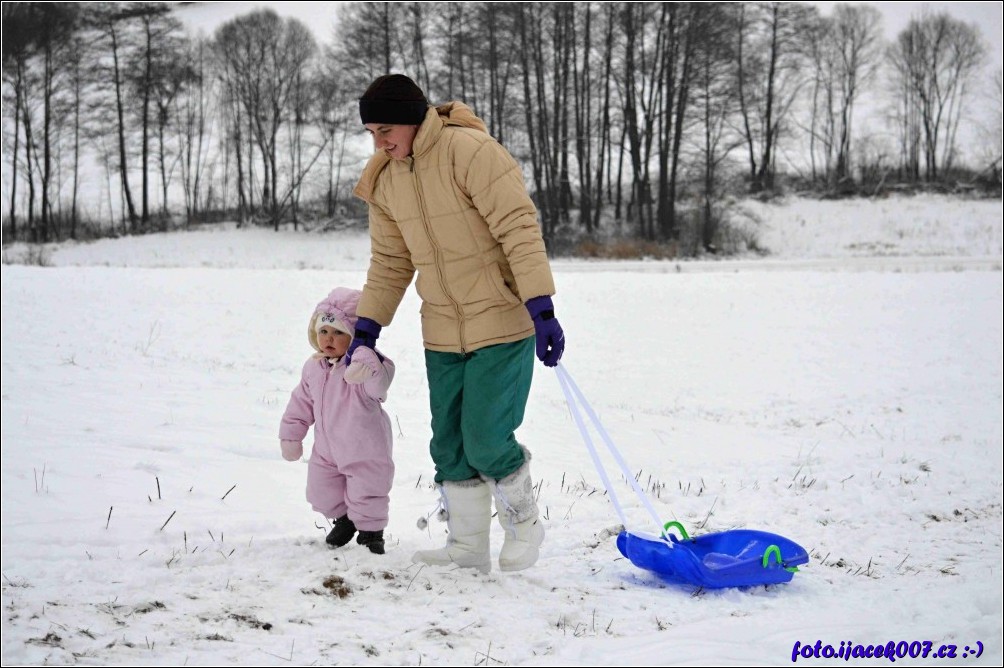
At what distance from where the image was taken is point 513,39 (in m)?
25.0

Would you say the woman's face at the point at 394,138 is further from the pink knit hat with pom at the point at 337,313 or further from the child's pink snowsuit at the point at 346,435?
the child's pink snowsuit at the point at 346,435

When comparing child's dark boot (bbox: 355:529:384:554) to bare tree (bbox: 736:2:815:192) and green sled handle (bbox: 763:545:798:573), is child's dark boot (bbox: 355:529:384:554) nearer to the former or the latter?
green sled handle (bbox: 763:545:798:573)

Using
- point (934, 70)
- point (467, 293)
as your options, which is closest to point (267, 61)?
point (934, 70)

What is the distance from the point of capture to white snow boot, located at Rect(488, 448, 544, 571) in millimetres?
3533

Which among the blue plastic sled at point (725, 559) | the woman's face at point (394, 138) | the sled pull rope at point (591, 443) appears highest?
the woman's face at point (394, 138)

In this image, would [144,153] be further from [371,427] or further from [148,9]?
[371,427]

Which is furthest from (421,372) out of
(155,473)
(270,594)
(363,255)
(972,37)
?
(972,37)

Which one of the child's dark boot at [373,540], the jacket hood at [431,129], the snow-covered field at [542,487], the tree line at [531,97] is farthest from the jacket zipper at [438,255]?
the tree line at [531,97]

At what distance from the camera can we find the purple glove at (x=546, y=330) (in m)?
3.25

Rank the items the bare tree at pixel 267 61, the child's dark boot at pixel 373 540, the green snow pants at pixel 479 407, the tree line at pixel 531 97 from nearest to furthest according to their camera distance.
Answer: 1. the green snow pants at pixel 479 407
2. the child's dark boot at pixel 373 540
3. the tree line at pixel 531 97
4. the bare tree at pixel 267 61

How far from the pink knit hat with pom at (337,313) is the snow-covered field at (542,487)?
3.36ft

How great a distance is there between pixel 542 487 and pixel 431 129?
2.65 metres

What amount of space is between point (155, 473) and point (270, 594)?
1833 millimetres

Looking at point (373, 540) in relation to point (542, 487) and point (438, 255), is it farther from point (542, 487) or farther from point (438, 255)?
point (542, 487)
